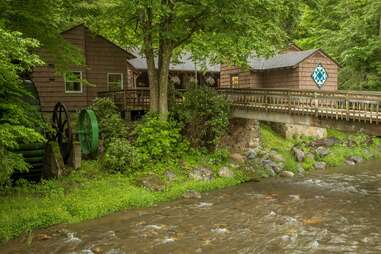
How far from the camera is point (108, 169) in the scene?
18516mm

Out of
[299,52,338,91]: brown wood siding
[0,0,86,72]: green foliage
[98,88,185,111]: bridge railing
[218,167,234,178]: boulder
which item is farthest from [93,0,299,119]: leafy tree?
[299,52,338,91]: brown wood siding

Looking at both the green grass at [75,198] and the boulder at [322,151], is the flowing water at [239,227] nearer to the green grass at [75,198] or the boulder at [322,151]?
the green grass at [75,198]

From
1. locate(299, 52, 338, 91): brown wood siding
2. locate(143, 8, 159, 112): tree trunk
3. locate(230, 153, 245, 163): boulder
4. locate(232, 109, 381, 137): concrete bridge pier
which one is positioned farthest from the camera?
locate(299, 52, 338, 91): brown wood siding

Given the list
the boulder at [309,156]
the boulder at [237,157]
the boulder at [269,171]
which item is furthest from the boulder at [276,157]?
the boulder at [237,157]

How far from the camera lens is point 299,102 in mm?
19281

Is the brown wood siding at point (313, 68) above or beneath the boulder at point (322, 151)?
above

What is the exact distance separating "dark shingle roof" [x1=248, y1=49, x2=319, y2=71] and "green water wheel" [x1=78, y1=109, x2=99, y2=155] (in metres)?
13.9

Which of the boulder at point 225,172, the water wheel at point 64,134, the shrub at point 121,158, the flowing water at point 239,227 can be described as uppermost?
the water wheel at point 64,134

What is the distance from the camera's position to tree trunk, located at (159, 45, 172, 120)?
20692 millimetres

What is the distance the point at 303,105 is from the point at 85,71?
44.8 ft

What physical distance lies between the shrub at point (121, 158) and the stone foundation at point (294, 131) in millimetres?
13091

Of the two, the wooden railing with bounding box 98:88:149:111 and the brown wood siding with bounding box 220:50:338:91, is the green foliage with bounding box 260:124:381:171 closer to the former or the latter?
the brown wood siding with bounding box 220:50:338:91

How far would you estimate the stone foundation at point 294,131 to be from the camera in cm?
2881

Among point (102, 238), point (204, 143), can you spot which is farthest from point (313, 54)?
point (102, 238)
